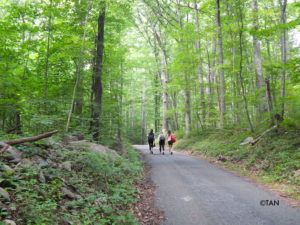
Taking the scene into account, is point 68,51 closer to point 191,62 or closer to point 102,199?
point 102,199

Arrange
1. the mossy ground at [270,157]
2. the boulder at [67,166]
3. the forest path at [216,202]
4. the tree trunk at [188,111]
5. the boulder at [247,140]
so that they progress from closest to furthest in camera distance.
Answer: the forest path at [216,202]
the boulder at [67,166]
the mossy ground at [270,157]
the boulder at [247,140]
the tree trunk at [188,111]

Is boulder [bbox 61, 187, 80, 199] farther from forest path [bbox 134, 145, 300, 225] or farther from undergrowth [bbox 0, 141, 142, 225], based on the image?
forest path [bbox 134, 145, 300, 225]

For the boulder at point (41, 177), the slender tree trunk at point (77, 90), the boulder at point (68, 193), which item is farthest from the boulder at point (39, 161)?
the slender tree trunk at point (77, 90)

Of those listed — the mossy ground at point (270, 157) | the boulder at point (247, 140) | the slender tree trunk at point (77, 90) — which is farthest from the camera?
the boulder at point (247, 140)

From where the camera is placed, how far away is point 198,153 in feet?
46.1

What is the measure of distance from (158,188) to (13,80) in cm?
702

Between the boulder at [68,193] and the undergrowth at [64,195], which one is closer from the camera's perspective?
the undergrowth at [64,195]

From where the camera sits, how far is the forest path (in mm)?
4012

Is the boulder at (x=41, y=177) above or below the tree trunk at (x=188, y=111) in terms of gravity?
below

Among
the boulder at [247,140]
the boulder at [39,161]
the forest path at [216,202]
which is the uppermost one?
the boulder at [39,161]

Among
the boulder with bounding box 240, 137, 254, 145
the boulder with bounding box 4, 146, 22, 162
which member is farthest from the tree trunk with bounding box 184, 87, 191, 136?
the boulder with bounding box 4, 146, 22, 162

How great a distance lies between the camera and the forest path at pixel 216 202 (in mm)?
4012

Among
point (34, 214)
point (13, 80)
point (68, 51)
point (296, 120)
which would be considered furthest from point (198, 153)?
point (34, 214)

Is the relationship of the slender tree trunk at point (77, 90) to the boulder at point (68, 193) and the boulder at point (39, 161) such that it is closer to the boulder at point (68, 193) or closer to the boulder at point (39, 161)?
the boulder at point (39, 161)
